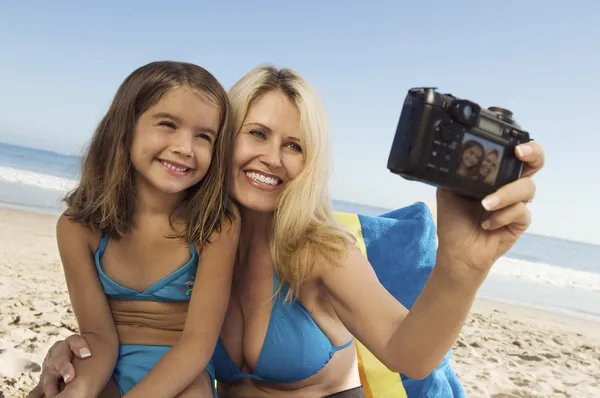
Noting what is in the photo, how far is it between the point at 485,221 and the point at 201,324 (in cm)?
117

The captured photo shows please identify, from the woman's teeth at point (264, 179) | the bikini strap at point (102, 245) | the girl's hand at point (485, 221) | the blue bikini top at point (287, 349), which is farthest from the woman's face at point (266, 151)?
the girl's hand at point (485, 221)

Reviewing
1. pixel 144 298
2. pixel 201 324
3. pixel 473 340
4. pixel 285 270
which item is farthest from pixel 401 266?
pixel 473 340

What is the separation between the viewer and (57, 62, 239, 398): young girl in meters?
2.02

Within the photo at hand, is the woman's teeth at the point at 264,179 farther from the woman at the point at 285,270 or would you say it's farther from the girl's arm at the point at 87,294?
the girl's arm at the point at 87,294

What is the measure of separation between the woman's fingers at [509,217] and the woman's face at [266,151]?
3.46ft

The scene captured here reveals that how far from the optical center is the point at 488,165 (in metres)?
1.14

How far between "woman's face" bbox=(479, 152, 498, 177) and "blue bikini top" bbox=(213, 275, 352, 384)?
1138 mm

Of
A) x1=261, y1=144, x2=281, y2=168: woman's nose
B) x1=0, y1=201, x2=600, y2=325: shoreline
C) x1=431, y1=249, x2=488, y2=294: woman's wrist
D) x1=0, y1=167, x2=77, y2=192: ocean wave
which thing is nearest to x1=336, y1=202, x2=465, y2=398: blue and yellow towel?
x1=261, y1=144, x2=281, y2=168: woman's nose

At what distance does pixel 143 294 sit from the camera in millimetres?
2076

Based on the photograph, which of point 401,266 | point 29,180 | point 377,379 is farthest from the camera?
point 29,180

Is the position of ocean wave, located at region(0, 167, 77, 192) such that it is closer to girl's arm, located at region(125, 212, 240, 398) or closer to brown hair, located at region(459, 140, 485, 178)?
girl's arm, located at region(125, 212, 240, 398)

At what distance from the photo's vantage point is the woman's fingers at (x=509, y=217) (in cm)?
113

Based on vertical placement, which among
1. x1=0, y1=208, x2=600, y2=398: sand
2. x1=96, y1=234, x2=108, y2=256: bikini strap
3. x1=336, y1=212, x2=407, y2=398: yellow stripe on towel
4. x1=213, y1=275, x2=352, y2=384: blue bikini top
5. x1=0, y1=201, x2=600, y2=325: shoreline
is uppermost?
x1=96, y1=234, x2=108, y2=256: bikini strap

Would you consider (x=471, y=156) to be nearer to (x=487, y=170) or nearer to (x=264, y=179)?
(x=487, y=170)
